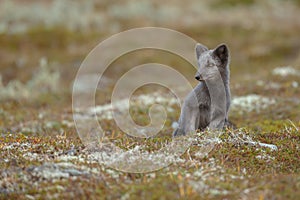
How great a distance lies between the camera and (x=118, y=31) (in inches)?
1276

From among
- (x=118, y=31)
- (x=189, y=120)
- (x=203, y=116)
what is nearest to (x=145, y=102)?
(x=203, y=116)

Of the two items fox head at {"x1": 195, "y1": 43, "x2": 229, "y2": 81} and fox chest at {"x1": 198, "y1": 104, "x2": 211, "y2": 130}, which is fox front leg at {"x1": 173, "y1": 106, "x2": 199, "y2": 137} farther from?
fox head at {"x1": 195, "y1": 43, "x2": 229, "y2": 81}

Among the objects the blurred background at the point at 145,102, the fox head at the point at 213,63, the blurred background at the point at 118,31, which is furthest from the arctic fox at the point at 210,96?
the blurred background at the point at 118,31

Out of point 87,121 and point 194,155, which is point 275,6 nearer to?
point 87,121

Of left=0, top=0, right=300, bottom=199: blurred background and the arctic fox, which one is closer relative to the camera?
left=0, top=0, right=300, bottom=199: blurred background

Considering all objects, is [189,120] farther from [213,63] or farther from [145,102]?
[145,102]

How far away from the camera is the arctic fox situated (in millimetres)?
11180

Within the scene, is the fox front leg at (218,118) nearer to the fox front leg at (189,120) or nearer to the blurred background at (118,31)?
the fox front leg at (189,120)

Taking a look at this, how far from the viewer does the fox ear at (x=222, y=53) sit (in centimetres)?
1108

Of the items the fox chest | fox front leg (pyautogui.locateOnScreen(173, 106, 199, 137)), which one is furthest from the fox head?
fox front leg (pyautogui.locateOnScreen(173, 106, 199, 137))

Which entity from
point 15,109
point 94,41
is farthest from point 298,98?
point 94,41

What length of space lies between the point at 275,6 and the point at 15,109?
28.7 m

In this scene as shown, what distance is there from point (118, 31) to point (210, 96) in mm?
21985

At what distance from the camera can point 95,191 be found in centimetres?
725
